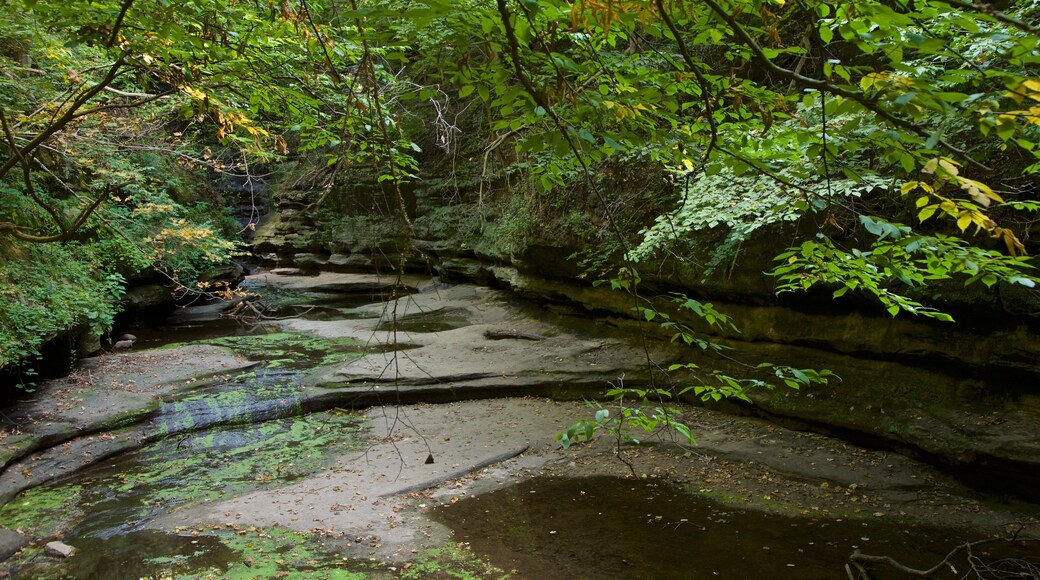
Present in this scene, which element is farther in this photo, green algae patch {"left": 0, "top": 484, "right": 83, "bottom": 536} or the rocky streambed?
green algae patch {"left": 0, "top": 484, "right": 83, "bottom": 536}

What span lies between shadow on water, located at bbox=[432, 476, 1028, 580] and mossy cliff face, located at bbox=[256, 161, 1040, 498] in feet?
4.96

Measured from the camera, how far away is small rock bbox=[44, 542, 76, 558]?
5184 millimetres

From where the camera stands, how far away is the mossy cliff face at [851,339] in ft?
20.0

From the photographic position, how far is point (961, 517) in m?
5.55

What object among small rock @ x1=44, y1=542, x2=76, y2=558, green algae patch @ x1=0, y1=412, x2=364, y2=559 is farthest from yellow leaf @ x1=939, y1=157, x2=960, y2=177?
small rock @ x1=44, y1=542, x2=76, y2=558

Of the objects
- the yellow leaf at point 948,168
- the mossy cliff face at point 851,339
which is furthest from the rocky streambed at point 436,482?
the yellow leaf at point 948,168

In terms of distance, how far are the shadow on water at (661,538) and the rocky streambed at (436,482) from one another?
22mm

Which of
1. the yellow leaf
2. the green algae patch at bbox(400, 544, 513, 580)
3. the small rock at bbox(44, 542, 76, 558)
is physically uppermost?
the yellow leaf

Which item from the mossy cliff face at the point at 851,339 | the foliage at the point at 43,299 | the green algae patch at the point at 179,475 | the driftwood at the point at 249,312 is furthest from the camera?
the foliage at the point at 43,299

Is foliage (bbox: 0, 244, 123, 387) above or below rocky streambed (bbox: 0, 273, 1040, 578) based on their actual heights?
above

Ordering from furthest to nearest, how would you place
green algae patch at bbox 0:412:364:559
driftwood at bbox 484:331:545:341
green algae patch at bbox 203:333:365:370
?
driftwood at bbox 484:331:545:341 < green algae patch at bbox 203:333:365:370 < green algae patch at bbox 0:412:364:559

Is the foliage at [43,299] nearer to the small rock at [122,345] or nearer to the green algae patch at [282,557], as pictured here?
the small rock at [122,345]

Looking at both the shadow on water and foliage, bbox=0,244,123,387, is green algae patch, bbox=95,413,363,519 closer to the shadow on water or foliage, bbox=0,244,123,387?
foliage, bbox=0,244,123,387

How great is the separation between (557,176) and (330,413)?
737 centimetres
